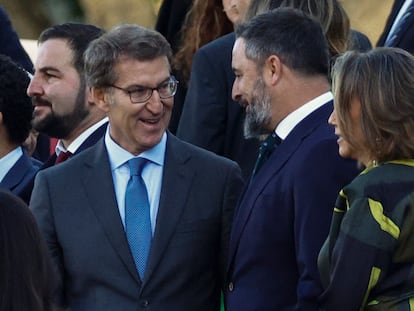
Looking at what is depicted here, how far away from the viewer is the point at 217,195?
5844mm

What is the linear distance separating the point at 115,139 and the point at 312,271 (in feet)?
3.66

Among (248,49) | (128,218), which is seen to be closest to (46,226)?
(128,218)

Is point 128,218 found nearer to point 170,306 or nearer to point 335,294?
point 170,306

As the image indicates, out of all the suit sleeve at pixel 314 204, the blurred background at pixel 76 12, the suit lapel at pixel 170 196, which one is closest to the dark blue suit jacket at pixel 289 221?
the suit sleeve at pixel 314 204

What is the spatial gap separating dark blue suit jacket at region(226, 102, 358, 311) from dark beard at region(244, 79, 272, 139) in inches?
5.1

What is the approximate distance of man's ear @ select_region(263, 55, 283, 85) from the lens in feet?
18.6

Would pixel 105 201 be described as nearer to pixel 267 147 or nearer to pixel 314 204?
pixel 267 147

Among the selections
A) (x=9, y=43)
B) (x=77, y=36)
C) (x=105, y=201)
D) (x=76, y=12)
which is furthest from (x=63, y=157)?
(x=76, y=12)

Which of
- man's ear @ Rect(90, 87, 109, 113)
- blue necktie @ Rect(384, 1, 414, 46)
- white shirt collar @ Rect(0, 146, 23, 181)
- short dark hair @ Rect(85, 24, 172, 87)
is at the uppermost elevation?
short dark hair @ Rect(85, 24, 172, 87)

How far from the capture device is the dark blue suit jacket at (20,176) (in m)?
6.71

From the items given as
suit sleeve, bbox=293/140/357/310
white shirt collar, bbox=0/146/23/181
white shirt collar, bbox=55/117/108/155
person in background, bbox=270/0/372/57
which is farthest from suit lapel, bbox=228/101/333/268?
white shirt collar, bbox=0/146/23/181

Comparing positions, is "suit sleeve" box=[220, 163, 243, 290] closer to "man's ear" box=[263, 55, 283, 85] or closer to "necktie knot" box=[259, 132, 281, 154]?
"necktie knot" box=[259, 132, 281, 154]

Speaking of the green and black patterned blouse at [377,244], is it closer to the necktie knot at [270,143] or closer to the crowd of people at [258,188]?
the crowd of people at [258,188]

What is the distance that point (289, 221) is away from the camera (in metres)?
5.43
